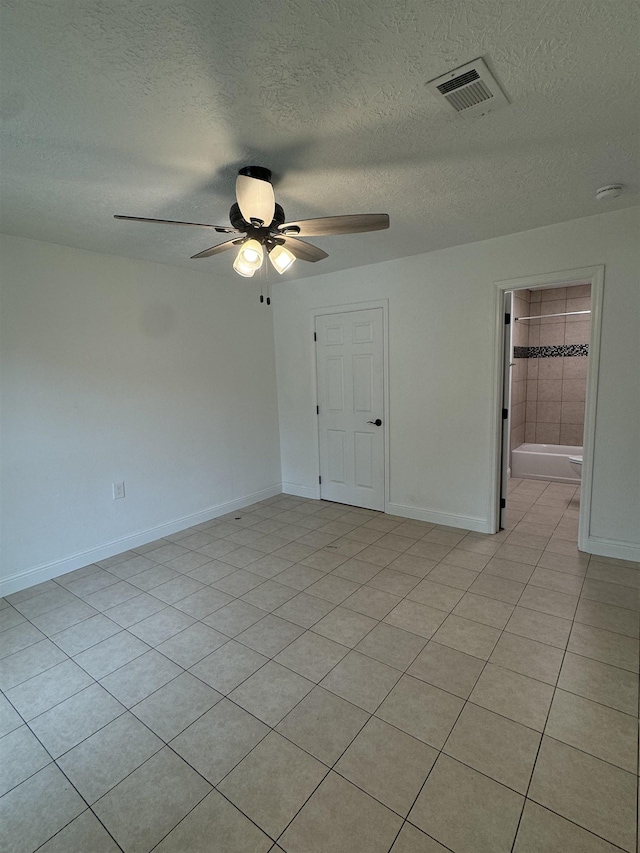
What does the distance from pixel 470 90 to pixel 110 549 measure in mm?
3718

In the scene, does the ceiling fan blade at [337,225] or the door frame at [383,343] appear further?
the door frame at [383,343]

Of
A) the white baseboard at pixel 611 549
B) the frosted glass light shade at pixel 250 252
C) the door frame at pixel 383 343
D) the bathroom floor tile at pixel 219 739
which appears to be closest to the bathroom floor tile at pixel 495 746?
the bathroom floor tile at pixel 219 739

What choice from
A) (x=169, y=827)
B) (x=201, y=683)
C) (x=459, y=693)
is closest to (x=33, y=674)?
(x=201, y=683)

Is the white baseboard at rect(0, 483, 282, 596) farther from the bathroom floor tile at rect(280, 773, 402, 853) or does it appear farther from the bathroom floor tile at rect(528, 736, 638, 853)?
the bathroom floor tile at rect(528, 736, 638, 853)

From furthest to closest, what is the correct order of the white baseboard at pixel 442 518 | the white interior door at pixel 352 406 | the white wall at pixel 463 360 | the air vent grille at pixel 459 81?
the white interior door at pixel 352 406 → the white baseboard at pixel 442 518 → the white wall at pixel 463 360 → the air vent grille at pixel 459 81

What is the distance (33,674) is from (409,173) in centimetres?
318

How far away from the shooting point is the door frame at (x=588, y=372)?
281cm

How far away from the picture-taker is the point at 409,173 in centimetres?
204

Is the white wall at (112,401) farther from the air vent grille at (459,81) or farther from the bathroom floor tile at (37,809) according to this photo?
the air vent grille at (459,81)

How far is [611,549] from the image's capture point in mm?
2971

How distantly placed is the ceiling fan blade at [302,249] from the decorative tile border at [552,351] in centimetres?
399

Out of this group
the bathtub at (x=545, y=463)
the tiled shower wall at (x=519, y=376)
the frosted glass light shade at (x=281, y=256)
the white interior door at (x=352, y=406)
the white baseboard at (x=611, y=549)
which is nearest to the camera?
the frosted glass light shade at (x=281, y=256)

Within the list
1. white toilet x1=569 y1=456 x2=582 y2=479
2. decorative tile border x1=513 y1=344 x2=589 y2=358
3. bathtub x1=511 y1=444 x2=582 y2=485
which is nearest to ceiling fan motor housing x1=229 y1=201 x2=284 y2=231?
white toilet x1=569 y1=456 x2=582 y2=479

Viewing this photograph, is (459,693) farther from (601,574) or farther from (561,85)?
(561,85)
